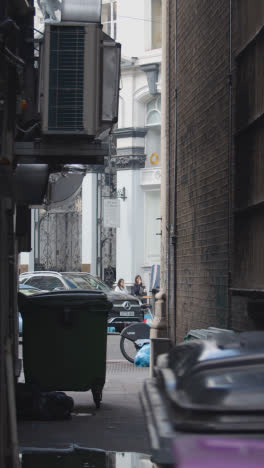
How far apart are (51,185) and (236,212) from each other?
194 inches

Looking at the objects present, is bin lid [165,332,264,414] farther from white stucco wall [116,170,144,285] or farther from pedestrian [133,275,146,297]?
white stucco wall [116,170,144,285]

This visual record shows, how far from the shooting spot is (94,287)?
27297 mm

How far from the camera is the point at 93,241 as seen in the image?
1543 inches

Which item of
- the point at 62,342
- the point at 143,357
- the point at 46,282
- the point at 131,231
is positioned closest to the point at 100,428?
the point at 62,342

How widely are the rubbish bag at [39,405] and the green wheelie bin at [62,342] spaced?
18.0 inches

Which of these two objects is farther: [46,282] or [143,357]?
[46,282]

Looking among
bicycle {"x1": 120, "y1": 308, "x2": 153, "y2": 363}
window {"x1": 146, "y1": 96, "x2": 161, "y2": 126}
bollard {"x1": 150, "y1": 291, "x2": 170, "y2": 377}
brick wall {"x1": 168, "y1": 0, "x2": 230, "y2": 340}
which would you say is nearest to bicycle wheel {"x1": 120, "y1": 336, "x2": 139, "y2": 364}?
bicycle {"x1": 120, "y1": 308, "x2": 153, "y2": 363}

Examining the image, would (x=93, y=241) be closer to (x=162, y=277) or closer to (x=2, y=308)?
(x=162, y=277)

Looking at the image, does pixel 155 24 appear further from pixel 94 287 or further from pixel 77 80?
pixel 77 80

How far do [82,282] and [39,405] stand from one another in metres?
17.7

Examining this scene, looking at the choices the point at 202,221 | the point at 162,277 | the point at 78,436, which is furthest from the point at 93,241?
the point at 78,436

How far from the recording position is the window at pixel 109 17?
40594mm

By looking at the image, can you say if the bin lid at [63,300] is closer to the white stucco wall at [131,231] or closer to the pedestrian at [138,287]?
the pedestrian at [138,287]

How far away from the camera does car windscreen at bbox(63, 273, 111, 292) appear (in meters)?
27.0
